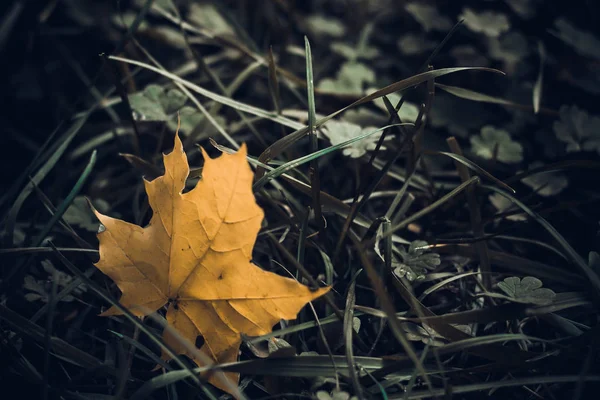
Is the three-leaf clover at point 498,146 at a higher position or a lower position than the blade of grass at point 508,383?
higher

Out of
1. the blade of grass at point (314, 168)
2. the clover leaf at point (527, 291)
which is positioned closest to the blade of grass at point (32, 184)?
the blade of grass at point (314, 168)

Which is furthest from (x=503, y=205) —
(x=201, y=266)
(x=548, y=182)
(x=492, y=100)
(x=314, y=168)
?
(x=201, y=266)

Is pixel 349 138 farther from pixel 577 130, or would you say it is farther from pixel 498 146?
pixel 577 130

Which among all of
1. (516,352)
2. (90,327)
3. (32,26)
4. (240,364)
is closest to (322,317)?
(240,364)

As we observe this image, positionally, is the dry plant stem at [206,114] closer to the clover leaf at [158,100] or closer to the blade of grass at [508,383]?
the clover leaf at [158,100]

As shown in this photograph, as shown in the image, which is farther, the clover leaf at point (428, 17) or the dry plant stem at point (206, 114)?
the clover leaf at point (428, 17)

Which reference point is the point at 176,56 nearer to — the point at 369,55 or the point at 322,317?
the point at 369,55

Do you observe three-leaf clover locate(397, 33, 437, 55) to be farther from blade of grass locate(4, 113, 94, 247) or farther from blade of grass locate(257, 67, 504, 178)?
blade of grass locate(4, 113, 94, 247)
